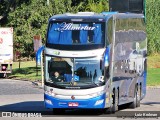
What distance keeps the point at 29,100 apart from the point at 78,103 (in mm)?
9966

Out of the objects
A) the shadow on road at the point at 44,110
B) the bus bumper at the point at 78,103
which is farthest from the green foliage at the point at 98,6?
the bus bumper at the point at 78,103

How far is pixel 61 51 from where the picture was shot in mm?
23312

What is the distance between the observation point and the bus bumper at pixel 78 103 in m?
23.0

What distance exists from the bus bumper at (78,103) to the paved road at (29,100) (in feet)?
1.61

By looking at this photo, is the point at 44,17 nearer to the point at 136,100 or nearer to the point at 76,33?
the point at 136,100

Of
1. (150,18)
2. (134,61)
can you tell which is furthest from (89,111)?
(150,18)

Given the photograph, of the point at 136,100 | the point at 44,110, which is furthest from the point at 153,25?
the point at 44,110

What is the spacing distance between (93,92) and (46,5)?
3851 cm

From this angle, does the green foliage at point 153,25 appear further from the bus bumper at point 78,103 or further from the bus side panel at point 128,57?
the bus bumper at point 78,103

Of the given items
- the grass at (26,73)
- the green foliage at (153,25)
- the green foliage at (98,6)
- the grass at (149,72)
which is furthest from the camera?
the green foliage at (153,25)

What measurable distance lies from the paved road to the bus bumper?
19.3 inches

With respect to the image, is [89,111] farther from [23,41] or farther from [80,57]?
[23,41]

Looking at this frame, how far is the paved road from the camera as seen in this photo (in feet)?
85.5

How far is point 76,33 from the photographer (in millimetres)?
23484
